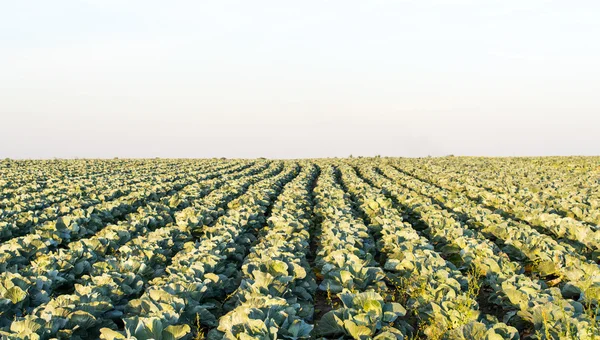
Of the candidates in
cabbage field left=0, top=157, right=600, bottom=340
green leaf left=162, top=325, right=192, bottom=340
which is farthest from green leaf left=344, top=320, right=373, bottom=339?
green leaf left=162, top=325, right=192, bottom=340

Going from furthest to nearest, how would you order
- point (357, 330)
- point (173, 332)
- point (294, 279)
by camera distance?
point (294, 279) → point (357, 330) → point (173, 332)

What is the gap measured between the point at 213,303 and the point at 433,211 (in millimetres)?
6987

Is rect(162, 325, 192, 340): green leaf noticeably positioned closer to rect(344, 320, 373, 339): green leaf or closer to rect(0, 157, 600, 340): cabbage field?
rect(0, 157, 600, 340): cabbage field

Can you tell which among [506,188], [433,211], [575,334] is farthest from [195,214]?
[506,188]

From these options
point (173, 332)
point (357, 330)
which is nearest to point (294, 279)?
point (357, 330)

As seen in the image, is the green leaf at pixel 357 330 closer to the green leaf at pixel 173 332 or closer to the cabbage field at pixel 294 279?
the cabbage field at pixel 294 279

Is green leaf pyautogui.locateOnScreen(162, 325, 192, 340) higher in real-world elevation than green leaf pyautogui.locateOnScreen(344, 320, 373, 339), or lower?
higher

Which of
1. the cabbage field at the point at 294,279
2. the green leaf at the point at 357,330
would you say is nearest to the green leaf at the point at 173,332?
the cabbage field at the point at 294,279

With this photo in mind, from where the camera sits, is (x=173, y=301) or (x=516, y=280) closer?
(x=173, y=301)

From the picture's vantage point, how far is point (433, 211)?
11.1 m

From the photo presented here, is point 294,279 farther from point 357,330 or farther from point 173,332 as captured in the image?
point 173,332

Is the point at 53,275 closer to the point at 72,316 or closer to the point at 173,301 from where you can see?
the point at 72,316

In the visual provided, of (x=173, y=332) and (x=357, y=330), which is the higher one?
(x=173, y=332)

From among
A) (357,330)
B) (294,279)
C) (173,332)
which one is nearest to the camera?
(173,332)
